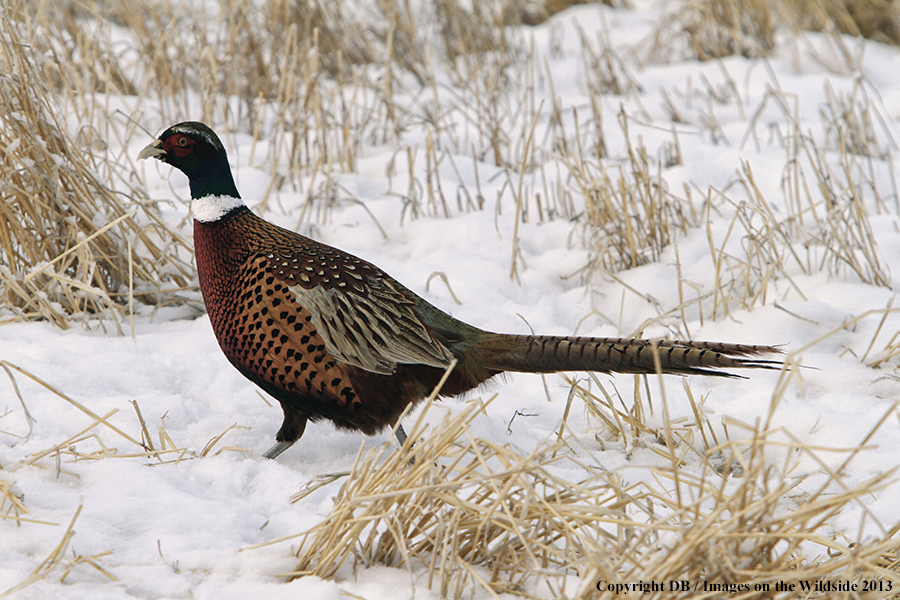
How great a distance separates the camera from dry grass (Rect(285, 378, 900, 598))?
1490mm

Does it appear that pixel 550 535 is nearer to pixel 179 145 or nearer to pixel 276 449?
pixel 276 449

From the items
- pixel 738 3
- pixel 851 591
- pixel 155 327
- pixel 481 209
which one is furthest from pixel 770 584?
pixel 738 3

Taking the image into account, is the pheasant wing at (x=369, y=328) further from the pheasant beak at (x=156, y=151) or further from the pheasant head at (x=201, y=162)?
the pheasant beak at (x=156, y=151)

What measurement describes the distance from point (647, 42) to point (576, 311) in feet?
13.5

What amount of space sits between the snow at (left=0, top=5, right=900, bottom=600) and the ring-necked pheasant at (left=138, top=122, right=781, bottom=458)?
8.5 inches

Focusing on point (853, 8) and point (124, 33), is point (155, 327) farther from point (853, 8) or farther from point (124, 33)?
point (853, 8)

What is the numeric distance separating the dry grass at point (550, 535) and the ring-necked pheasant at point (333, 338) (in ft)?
1.85

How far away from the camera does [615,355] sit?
7.23 ft

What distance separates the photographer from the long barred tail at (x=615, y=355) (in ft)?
6.68

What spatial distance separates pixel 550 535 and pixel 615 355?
60 cm

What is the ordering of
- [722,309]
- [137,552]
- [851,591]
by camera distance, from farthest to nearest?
[722,309] < [137,552] < [851,591]

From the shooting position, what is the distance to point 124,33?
659cm

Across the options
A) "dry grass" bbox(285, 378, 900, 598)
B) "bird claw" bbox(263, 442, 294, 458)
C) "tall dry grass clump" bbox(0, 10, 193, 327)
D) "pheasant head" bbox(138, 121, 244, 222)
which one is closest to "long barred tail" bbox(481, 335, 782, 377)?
"dry grass" bbox(285, 378, 900, 598)

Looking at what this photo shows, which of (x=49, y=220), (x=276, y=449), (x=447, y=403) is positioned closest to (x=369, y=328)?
(x=276, y=449)
